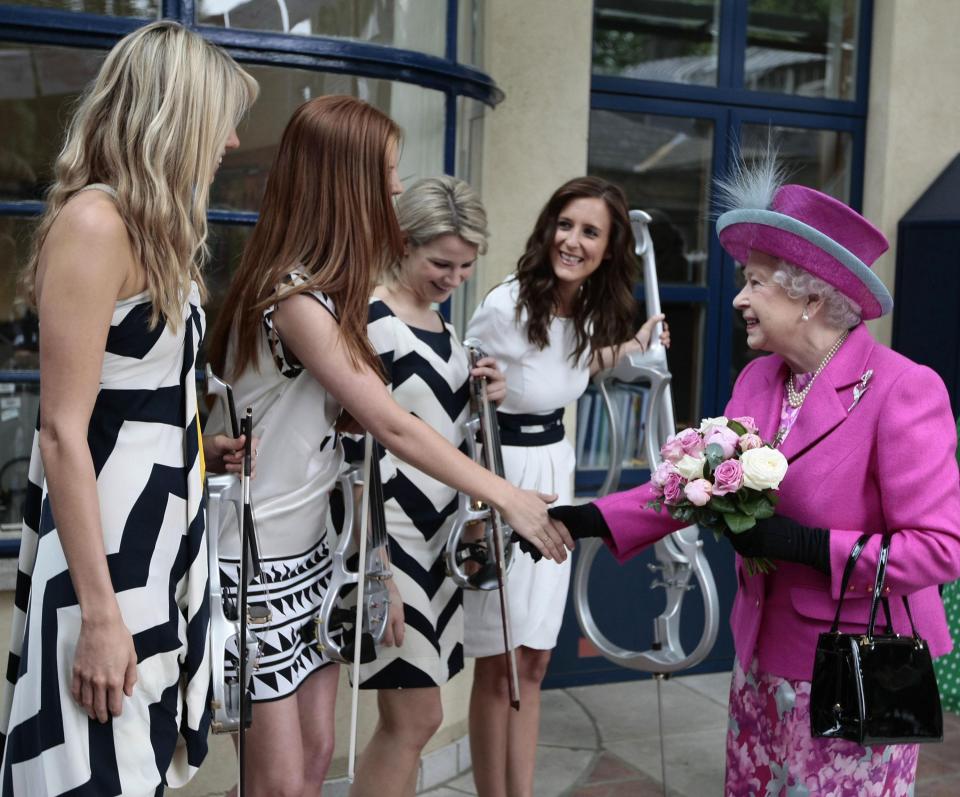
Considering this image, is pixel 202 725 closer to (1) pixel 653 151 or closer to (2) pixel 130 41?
(2) pixel 130 41

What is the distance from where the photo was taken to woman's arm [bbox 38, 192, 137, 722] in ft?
6.45

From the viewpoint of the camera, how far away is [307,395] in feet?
8.75

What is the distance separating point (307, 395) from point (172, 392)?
0.52m

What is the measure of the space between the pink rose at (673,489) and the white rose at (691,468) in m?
0.02

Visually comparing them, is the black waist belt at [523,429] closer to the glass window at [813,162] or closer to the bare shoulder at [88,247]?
the bare shoulder at [88,247]

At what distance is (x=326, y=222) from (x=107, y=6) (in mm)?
1477

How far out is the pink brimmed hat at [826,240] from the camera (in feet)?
8.20

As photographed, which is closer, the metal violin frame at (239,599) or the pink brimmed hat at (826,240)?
the metal violin frame at (239,599)

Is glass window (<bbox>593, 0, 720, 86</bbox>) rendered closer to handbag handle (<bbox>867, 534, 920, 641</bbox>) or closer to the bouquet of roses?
the bouquet of roses

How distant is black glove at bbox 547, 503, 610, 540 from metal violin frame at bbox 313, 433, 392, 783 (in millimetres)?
458

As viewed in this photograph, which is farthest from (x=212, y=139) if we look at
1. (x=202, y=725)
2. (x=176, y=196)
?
(x=202, y=725)

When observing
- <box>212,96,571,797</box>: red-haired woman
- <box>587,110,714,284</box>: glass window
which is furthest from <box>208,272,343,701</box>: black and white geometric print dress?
<box>587,110,714,284</box>: glass window

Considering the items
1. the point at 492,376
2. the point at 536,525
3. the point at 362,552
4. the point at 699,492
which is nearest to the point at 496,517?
the point at 536,525

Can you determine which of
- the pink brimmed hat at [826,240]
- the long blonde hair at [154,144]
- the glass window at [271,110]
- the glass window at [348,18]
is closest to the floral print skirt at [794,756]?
the pink brimmed hat at [826,240]
